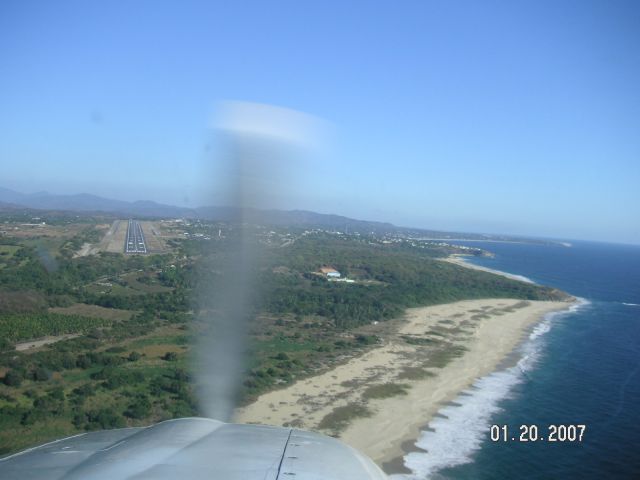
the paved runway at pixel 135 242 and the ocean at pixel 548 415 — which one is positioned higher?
the paved runway at pixel 135 242

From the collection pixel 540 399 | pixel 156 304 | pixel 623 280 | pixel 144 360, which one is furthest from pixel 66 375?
pixel 623 280

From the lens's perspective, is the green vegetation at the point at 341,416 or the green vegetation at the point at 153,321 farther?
the green vegetation at the point at 341,416

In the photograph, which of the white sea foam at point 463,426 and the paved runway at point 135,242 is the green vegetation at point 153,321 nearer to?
the white sea foam at point 463,426

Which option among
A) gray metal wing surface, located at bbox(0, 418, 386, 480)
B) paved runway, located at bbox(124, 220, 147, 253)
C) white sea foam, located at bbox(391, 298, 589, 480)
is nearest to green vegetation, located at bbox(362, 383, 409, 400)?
white sea foam, located at bbox(391, 298, 589, 480)

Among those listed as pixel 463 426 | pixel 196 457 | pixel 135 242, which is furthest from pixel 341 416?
pixel 135 242

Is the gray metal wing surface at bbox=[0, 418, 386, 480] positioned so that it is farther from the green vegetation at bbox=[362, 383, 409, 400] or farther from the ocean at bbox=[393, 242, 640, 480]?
the green vegetation at bbox=[362, 383, 409, 400]

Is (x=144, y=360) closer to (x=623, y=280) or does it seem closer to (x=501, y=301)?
(x=501, y=301)

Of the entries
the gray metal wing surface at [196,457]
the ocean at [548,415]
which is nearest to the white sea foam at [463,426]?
the ocean at [548,415]
